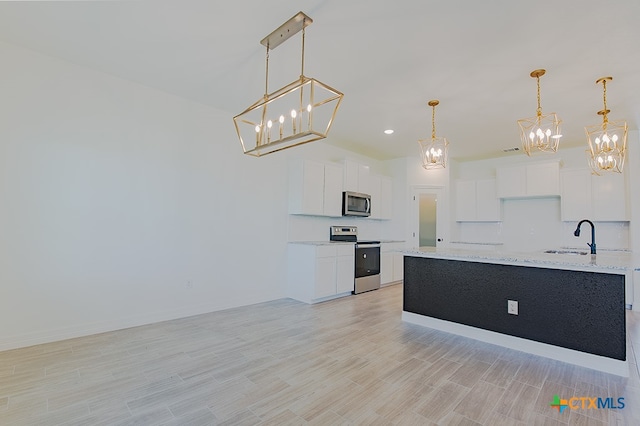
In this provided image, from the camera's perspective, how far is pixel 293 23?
2.46m

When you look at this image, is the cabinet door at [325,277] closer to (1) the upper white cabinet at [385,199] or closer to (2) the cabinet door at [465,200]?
(1) the upper white cabinet at [385,199]

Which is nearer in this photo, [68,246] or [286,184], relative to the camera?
[68,246]

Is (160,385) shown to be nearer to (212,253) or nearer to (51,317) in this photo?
(51,317)

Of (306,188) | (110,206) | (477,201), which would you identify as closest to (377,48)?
(306,188)

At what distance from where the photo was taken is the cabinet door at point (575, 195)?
5285 mm

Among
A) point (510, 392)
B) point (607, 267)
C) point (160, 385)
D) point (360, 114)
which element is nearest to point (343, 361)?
point (510, 392)

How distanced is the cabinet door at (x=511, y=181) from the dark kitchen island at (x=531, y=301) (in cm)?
316

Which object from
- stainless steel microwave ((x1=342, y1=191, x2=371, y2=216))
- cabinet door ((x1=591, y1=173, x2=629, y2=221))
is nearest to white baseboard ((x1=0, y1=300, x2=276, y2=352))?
stainless steel microwave ((x1=342, y1=191, x2=371, y2=216))

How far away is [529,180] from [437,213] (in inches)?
70.2

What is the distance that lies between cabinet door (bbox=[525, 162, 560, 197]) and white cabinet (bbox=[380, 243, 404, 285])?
2.68 m

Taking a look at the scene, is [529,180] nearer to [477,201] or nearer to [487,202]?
[487,202]

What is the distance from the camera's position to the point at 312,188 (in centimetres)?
521

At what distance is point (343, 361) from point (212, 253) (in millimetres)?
2439

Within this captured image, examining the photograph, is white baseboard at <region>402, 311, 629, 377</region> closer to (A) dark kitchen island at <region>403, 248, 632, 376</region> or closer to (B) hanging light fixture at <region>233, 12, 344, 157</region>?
(A) dark kitchen island at <region>403, 248, 632, 376</region>
